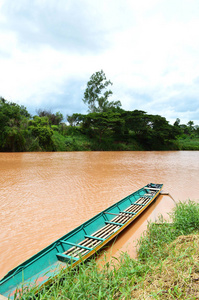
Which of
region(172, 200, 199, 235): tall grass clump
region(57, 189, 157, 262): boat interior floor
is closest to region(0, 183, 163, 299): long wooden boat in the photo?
region(57, 189, 157, 262): boat interior floor

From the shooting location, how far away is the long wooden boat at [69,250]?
2.17m

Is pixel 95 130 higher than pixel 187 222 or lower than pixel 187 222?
higher

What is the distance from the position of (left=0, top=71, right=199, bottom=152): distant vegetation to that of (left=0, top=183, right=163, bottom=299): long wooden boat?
16.2 metres

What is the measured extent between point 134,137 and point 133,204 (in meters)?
24.7

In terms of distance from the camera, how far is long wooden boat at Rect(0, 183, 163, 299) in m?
2.17

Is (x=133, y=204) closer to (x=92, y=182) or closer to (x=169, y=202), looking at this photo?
(x=169, y=202)

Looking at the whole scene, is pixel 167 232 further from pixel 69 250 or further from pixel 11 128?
pixel 11 128

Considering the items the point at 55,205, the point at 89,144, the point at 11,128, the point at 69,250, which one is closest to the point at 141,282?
the point at 69,250

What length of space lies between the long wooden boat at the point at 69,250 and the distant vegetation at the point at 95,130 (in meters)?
16.2

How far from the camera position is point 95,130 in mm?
26172

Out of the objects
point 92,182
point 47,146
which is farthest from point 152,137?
point 92,182

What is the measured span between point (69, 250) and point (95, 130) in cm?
2366

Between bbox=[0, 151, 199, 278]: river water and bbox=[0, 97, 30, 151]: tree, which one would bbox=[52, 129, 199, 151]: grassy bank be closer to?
bbox=[0, 97, 30, 151]: tree

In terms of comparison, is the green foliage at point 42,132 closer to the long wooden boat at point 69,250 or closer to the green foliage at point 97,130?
the green foliage at point 97,130
